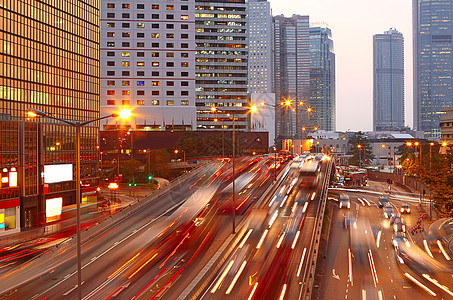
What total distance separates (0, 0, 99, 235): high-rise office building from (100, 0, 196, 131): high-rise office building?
73.1 meters

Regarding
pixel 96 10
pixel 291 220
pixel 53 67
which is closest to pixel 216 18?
pixel 96 10

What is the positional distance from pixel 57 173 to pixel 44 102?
1145 cm

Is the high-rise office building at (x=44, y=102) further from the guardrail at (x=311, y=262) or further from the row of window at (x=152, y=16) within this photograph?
the row of window at (x=152, y=16)

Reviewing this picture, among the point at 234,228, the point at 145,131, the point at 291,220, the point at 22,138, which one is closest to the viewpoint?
the point at 234,228

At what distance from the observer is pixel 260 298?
103 feet

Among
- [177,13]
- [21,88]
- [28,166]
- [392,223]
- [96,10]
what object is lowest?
[392,223]

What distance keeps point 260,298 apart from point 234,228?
17490 mm

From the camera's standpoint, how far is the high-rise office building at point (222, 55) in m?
194

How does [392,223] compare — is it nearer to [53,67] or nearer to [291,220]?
[291,220]

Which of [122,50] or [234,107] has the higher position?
[122,50]

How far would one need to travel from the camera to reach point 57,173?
72625 mm

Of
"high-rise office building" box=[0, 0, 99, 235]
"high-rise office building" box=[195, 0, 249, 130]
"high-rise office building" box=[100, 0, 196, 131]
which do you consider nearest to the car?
"high-rise office building" box=[0, 0, 99, 235]

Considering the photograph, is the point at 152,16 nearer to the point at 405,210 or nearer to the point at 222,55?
the point at 222,55

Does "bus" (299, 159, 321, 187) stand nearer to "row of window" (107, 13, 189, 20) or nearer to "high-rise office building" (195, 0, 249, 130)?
"row of window" (107, 13, 189, 20)
